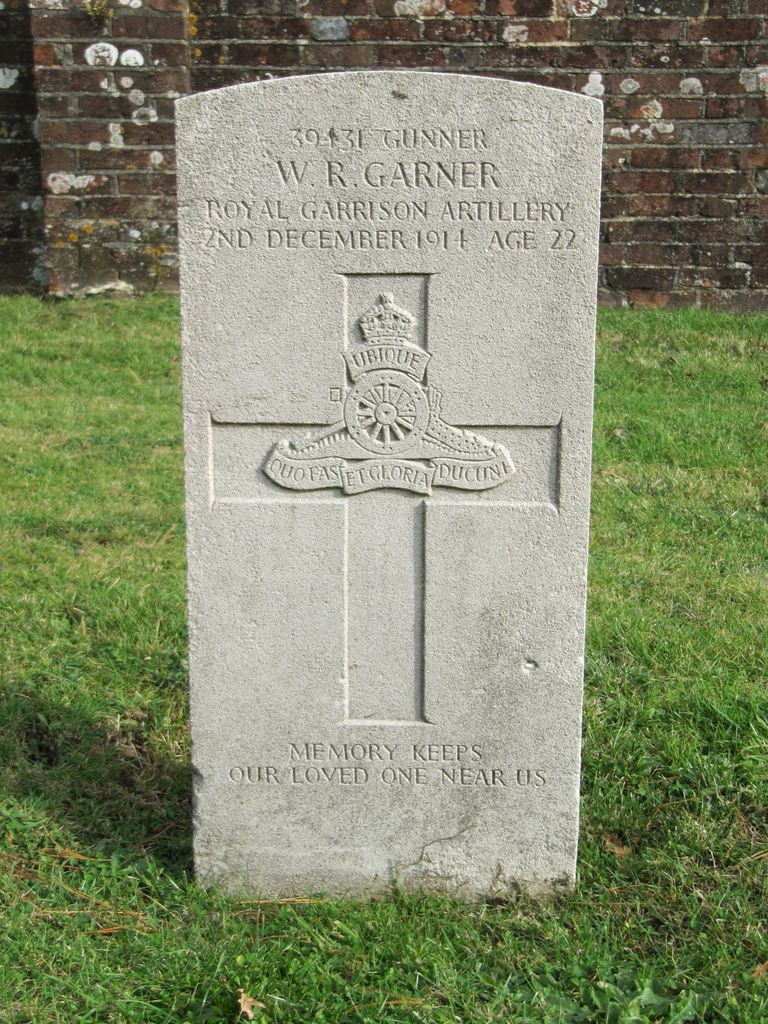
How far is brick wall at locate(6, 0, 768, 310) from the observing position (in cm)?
688

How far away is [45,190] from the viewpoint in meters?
7.02

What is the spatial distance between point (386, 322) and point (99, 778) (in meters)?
1.66

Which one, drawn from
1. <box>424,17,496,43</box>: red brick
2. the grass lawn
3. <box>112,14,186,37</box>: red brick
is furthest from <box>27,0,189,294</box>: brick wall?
the grass lawn

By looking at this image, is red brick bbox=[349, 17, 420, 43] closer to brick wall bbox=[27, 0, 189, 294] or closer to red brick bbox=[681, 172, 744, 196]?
brick wall bbox=[27, 0, 189, 294]

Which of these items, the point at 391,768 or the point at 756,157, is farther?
the point at 756,157

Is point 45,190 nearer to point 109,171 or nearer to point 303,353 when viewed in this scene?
point 109,171

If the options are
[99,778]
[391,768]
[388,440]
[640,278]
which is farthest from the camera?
[640,278]

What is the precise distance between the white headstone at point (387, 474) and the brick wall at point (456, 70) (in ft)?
16.0

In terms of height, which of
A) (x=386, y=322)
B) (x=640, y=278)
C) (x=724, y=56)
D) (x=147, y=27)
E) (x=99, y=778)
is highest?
(x=147, y=27)

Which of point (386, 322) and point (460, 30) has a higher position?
point (460, 30)

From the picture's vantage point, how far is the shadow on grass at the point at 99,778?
310 cm

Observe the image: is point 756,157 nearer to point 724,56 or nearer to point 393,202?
point 724,56

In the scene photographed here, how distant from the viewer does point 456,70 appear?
22.6ft

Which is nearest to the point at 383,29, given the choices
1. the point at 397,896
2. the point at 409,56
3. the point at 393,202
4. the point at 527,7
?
the point at 409,56
